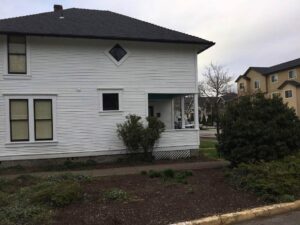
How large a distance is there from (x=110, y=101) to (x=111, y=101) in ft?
0.14

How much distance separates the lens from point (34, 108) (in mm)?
15969

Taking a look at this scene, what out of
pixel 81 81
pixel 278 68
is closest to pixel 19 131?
pixel 81 81

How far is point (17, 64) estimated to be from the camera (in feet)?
52.0

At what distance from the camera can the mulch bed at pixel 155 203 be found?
280 inches

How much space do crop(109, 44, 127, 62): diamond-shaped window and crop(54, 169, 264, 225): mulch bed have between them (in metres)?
7.60

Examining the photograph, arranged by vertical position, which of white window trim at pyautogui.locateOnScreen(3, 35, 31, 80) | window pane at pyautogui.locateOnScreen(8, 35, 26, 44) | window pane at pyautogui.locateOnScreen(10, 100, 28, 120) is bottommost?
window pane at pyautogui.locateOnScreen(10, 100, 28, 120)

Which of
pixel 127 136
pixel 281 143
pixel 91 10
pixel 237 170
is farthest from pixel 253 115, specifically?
pixel 91 10

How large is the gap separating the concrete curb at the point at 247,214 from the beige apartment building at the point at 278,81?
4160cm

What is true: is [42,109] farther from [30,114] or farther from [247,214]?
[247,214]

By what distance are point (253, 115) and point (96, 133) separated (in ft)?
23.5

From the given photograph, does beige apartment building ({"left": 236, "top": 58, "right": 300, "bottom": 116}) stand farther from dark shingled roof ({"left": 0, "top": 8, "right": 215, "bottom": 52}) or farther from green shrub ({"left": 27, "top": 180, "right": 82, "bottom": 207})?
green shrub ({"left": 27, "top": 180, "right": 82, "bottom": 207})

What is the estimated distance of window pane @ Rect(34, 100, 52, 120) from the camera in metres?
16.0

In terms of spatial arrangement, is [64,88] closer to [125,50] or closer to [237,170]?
[125,50]

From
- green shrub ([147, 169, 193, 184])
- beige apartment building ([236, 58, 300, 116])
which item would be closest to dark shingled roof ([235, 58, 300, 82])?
beige apartment building ([236, 58, 300, 116])
